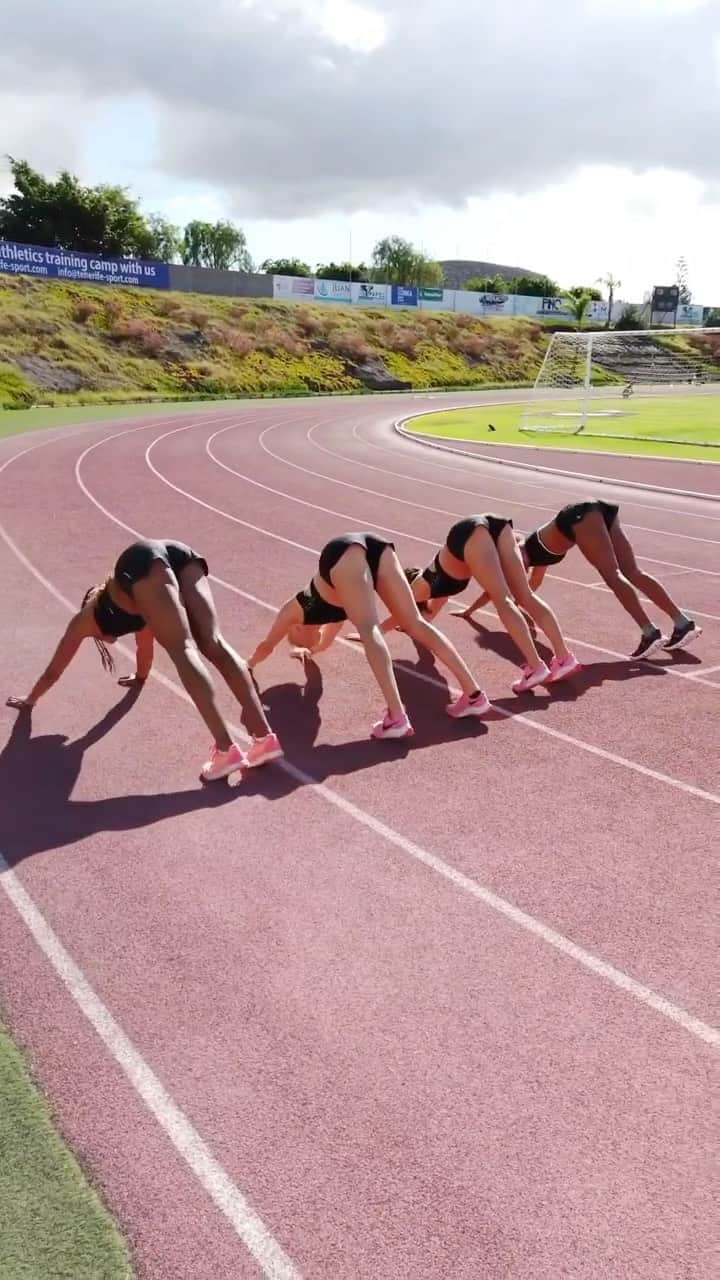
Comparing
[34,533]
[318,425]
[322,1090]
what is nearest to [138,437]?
[318,425]

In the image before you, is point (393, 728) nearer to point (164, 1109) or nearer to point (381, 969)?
point (381, 969)

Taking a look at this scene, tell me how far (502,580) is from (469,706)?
4.05 ft

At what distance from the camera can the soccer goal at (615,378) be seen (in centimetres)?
3800

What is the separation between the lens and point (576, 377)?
59.8 meters

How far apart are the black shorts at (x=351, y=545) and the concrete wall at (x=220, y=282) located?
60.9 metres

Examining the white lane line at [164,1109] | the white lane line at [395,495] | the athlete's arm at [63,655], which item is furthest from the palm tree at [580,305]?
the white lane line at [164,1109]

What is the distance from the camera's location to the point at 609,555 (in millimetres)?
9164

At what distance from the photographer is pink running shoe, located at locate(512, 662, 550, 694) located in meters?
8.44

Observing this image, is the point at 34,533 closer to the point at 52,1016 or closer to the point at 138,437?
the point at 52,1016

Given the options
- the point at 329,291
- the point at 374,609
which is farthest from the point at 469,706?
the point at 329,291

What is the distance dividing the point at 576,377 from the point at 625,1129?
60550 mm

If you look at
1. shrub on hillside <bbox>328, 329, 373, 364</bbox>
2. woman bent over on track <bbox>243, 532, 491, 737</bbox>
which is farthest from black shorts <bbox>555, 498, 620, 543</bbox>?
shrub on hillside <bbox>328, 329, 373, 364</bbox>

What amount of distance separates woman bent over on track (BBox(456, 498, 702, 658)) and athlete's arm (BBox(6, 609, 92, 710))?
4508 mm

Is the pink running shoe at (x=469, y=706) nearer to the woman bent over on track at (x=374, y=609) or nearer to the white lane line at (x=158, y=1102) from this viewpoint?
the woman bent over on track at (x=374, y=609)
